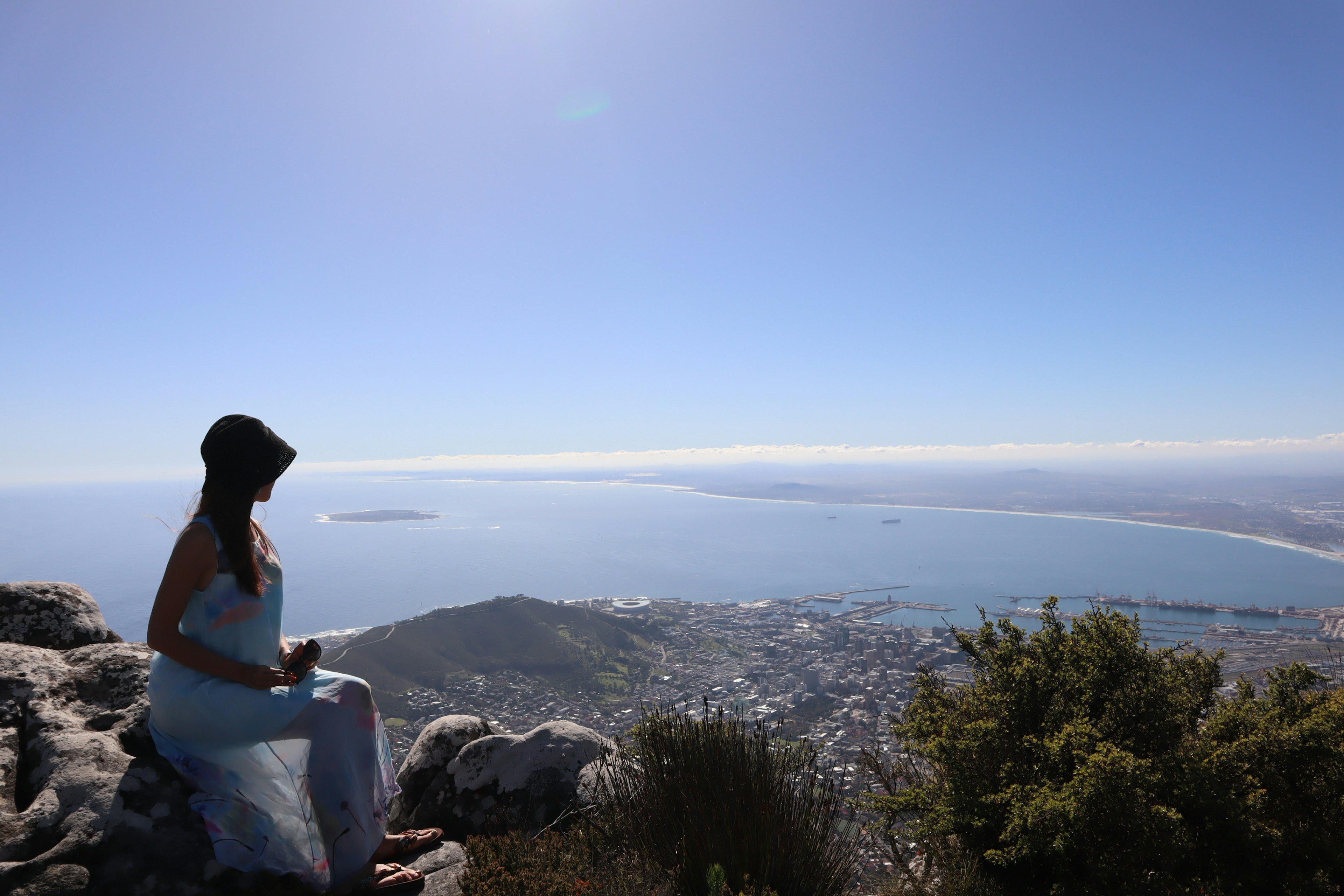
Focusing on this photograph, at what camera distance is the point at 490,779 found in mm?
3746

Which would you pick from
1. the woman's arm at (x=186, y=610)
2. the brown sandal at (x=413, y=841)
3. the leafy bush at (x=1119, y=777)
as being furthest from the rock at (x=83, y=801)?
the leafy bush at (x=1119, y=777)

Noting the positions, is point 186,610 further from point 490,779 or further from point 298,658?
point 490,779

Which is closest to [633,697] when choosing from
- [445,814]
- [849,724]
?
[849,724]

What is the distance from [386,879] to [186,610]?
1.44 metres

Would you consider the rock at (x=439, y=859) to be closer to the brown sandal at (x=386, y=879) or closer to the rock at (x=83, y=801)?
the brown sandal at (x=386, y=879)

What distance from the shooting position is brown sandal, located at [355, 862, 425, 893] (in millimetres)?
2389

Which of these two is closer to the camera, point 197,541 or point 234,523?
point 197,541

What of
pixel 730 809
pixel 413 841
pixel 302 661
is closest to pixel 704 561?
pixel 413 841

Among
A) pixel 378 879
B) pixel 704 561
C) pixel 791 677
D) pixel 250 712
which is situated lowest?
pixel 704 561

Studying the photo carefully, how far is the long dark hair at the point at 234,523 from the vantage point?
2.29 metres

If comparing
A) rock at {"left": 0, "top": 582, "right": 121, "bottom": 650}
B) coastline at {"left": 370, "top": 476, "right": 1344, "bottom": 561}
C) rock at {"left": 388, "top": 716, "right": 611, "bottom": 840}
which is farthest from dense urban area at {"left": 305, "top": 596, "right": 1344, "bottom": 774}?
coastline at {"left": 370, "top": 476, "right": 1344, "bottom": 561}

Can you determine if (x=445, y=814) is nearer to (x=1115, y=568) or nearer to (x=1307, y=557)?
(x=1115, y=568)

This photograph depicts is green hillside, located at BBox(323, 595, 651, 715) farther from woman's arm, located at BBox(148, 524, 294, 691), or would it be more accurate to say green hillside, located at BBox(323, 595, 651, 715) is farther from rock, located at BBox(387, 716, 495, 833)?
woman's arm, located at BBox(148, 524, 294, 691)

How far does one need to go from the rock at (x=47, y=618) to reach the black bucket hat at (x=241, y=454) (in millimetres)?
1954
